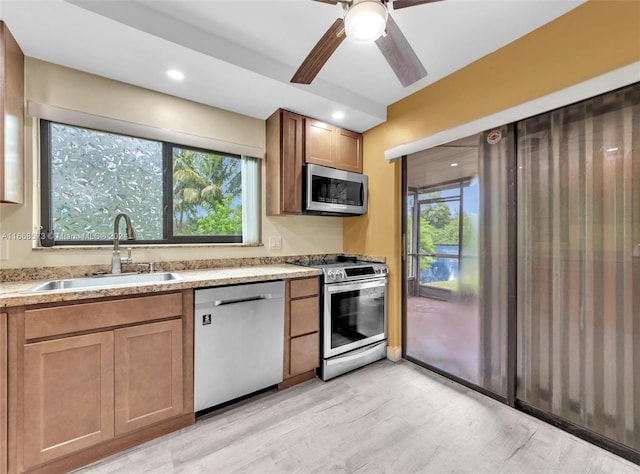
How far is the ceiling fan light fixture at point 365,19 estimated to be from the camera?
1.16m

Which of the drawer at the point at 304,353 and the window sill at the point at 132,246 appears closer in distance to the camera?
the window sill at the point at 132,246

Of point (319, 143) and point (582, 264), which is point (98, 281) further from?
point (582, 264)

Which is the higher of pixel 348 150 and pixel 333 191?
pixel 348 150

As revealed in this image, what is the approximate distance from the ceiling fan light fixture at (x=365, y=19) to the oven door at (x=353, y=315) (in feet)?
5.66

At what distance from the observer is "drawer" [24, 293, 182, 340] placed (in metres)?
1.31

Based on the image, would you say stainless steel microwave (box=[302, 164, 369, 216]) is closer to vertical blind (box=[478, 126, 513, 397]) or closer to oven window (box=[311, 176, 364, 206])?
oven window (box=[311, 176, 364, 206])

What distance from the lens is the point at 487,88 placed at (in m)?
2.01

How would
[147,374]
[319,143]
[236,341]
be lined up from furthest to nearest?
1. [319,143]
2. [236,341]
3. [147,374]

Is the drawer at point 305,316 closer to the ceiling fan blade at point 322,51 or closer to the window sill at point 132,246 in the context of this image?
the window sill at point 132,246

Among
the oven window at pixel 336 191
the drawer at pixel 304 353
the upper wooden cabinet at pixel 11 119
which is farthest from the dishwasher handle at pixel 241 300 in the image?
the upper wooden cabinet at pixel 11 119

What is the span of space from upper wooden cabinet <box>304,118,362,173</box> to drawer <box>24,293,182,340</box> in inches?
67.1

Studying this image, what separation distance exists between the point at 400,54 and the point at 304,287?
1.70m

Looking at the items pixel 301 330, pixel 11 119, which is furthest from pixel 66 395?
pixel 11 119

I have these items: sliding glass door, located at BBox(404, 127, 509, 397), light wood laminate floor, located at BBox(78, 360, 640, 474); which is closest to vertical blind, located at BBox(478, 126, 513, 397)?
sliding glass door, located at BBox(404, 127, 509, 397)
